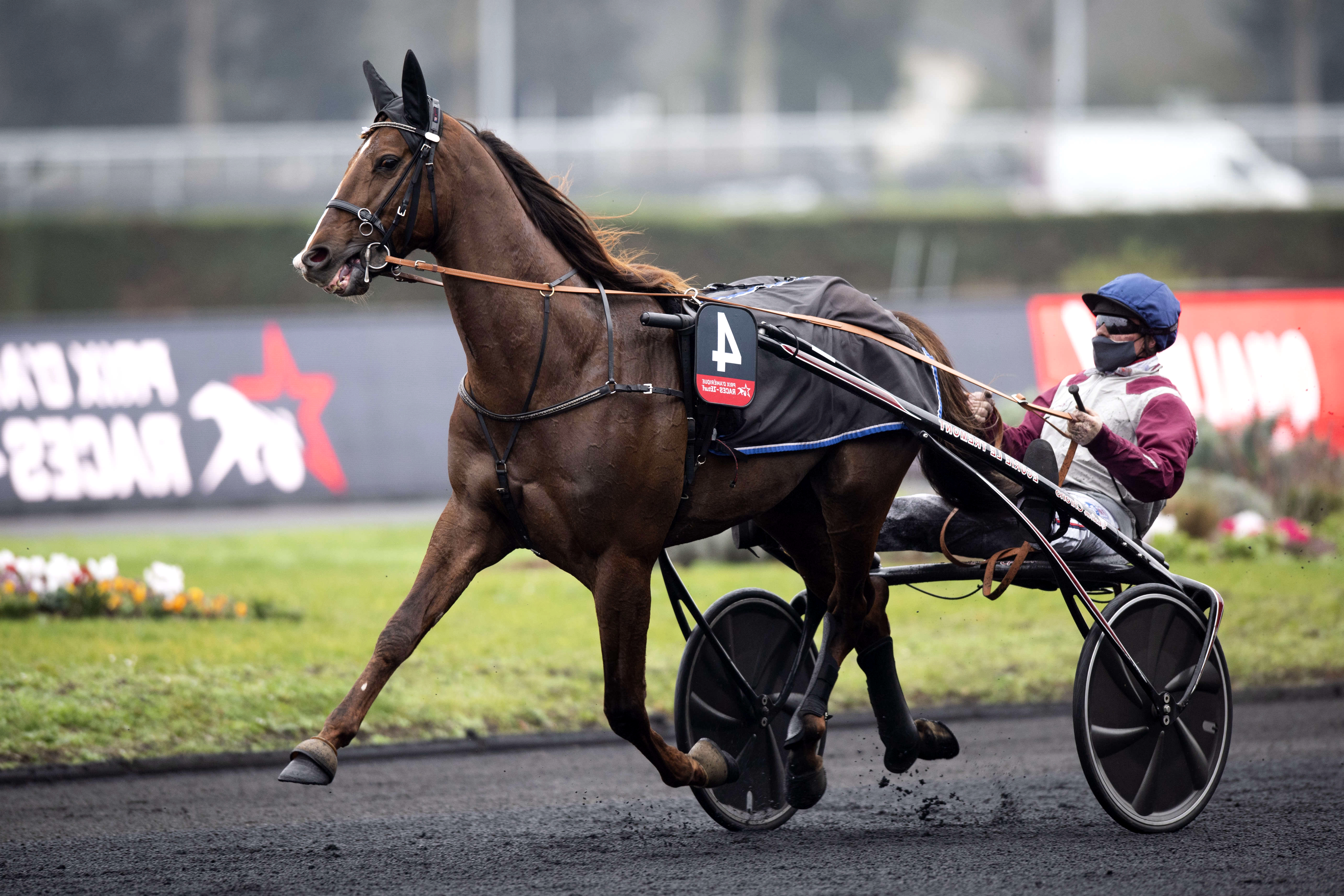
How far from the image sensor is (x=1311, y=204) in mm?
21109

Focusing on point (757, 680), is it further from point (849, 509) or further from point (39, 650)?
point (39, 650)

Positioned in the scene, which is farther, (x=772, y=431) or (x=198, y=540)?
(x=198, y=540)

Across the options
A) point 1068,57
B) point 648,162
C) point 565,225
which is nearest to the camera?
point 565,225

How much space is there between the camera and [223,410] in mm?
10945

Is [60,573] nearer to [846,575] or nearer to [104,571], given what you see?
[104,571]

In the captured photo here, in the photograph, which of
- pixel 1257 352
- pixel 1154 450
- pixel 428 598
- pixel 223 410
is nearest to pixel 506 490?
pixel 428 598

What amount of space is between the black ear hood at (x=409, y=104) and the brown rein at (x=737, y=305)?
→ 1.00 ft

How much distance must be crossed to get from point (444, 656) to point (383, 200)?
133 inches

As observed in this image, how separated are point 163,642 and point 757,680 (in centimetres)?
318

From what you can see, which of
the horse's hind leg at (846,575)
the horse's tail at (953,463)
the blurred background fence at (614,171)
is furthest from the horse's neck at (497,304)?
the blurred background fence at (614,171)

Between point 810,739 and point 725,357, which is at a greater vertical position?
point 725,357

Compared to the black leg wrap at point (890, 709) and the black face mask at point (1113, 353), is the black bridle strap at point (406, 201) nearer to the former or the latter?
the black leg wrap at point (890, 709)

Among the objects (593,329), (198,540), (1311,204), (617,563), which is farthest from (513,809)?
(1311,204)

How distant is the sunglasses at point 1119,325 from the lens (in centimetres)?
426
